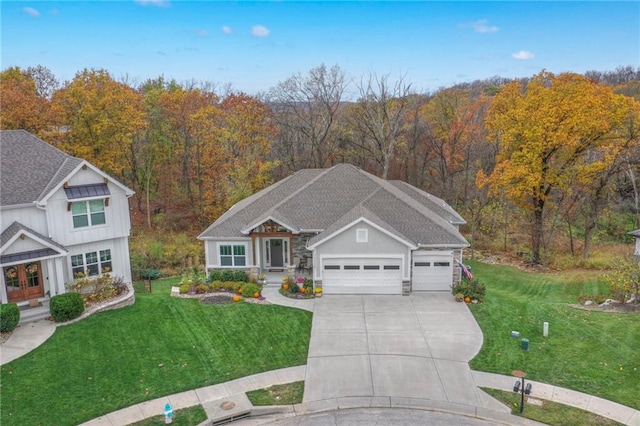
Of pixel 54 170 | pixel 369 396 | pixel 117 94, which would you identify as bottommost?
pixel 369 396

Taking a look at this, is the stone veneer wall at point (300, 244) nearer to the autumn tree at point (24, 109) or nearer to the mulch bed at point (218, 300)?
the mulch bed at point (218, 300)

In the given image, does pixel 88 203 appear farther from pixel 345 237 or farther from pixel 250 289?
pixel 345 237

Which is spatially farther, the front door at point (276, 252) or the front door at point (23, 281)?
the front door at point (276, 252)

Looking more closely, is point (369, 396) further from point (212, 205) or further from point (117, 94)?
point (117, 94)

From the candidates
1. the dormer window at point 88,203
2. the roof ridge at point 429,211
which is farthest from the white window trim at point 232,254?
the roof ridge at point 429,211

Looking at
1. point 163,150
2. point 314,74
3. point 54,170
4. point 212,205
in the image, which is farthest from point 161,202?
point 54,170

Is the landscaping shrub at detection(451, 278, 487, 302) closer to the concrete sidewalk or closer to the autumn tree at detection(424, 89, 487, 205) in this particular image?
the concrete sidewalk
